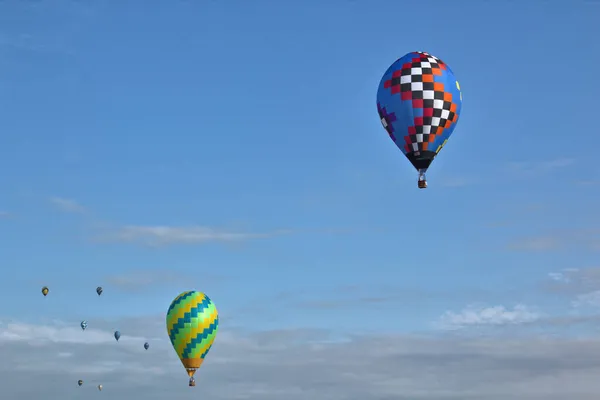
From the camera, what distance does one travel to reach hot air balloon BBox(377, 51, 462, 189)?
83.2 meters

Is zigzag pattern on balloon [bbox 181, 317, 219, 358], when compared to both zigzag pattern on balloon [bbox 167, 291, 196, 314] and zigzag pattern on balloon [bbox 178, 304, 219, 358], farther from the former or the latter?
zigzag pattern on balloon [bbox 167, 291, 196, 314]

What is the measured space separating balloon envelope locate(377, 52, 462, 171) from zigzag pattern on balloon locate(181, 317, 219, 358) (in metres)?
42.5

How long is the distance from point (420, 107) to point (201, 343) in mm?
46430

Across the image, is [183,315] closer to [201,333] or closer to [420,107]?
[201,333]

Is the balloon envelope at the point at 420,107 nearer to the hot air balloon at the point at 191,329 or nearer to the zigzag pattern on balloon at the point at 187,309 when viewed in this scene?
the zigzag pattern on balloon at the point at 187,309

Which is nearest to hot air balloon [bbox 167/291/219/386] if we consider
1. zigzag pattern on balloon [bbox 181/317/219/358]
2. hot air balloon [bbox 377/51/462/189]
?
zigzag pattern on balloon [bbox 181/317/219/358]

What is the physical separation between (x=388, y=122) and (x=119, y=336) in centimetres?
8689

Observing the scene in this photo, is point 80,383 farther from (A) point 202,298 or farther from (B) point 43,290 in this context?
(A) point 202,298

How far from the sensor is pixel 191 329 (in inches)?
4626

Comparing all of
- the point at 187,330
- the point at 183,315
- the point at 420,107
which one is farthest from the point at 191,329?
the point at 420,107

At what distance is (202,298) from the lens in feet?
393

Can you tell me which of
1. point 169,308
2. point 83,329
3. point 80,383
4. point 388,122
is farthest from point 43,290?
point 388,122

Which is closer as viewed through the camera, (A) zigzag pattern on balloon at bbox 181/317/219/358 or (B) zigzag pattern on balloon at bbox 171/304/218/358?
(B) zigzag pattern on balloon at bbox 171/304/218/358

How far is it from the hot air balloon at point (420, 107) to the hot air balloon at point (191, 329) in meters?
41.7
